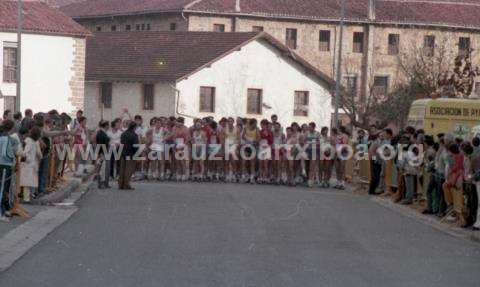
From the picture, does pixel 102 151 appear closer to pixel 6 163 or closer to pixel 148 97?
pixel 6 163

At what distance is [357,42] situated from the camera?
82.1 meters

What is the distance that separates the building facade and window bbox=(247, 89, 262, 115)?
972cm

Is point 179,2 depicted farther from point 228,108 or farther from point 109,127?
point 109,127

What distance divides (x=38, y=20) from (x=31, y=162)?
1721 inches

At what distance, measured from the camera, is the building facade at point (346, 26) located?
78.9 meters

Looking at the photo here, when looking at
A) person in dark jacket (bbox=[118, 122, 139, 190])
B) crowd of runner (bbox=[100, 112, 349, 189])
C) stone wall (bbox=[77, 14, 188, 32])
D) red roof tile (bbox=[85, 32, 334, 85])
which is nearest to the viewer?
person in dark jacket (bbox=[118, 122, 139, 190])

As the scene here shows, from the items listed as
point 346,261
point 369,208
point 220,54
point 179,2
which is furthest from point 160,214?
point 179,2

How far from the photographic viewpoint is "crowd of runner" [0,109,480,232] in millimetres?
22917

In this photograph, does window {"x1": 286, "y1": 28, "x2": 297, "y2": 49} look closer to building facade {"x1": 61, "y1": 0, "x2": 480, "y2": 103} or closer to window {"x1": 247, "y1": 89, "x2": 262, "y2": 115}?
building facade {"x1": 61, "y1": 0, "x2": 480, "y2": 103}

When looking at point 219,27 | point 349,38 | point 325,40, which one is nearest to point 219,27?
point 219,27

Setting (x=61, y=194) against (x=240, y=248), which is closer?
(x=240, y=248)

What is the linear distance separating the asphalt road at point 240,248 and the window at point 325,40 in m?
56.6

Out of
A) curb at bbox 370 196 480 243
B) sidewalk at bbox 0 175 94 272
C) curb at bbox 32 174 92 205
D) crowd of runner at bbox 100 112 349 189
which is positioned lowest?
curb at bbox 370 196 480 243

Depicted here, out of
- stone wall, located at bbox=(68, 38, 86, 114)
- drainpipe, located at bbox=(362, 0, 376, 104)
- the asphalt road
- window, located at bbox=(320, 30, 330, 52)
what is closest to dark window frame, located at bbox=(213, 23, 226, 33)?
window, located at bbox=(320, 30, 330, 52)
